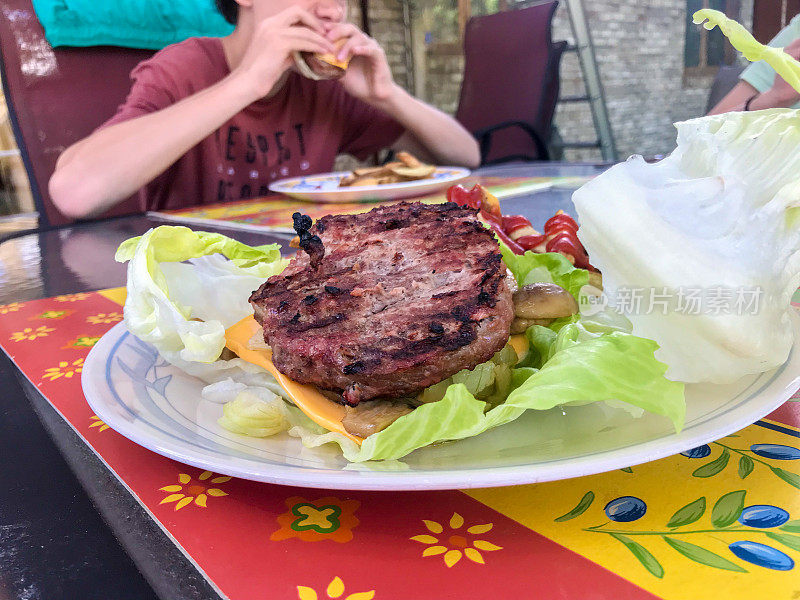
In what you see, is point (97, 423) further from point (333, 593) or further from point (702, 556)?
point (702, 556)

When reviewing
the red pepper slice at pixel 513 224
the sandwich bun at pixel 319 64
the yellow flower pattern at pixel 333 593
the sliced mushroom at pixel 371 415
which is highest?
the sandwich bun at pixel 319 64

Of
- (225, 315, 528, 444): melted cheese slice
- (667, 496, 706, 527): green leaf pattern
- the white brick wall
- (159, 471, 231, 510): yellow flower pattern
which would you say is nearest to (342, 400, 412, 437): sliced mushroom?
(225, 315, 528, 444): melted cheese slice

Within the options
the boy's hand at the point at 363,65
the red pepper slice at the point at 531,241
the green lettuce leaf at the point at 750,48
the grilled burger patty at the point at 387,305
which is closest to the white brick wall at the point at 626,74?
the boy's hand at the point at 363,65

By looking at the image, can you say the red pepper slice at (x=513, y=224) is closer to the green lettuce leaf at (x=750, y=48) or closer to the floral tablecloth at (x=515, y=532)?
the green lettuce leaf at (x=750, y=48)

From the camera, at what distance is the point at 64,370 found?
0.84 metres

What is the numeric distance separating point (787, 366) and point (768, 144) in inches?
9.2

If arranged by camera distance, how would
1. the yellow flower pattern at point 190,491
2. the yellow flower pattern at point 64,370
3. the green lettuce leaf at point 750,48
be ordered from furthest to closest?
1. the yellow flower pattern at point 64,370
2. the green lettuce leaf at point 750,48
3. the yellow flower pattern at point 190,491

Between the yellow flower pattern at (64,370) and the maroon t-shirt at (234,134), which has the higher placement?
the maroon t-shirt at (234,134)

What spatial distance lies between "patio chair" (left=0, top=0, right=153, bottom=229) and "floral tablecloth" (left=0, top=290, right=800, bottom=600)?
2706 millimetres

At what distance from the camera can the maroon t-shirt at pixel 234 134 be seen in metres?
2.77

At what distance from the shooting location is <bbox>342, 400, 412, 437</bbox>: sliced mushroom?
500 millimetres

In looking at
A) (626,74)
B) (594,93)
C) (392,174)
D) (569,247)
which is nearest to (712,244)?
(569,247)

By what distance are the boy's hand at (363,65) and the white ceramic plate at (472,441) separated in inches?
86.2

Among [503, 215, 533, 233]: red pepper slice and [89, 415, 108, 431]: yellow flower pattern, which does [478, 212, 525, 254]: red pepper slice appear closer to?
[503, 215, 533, 233]: red pepper slice
